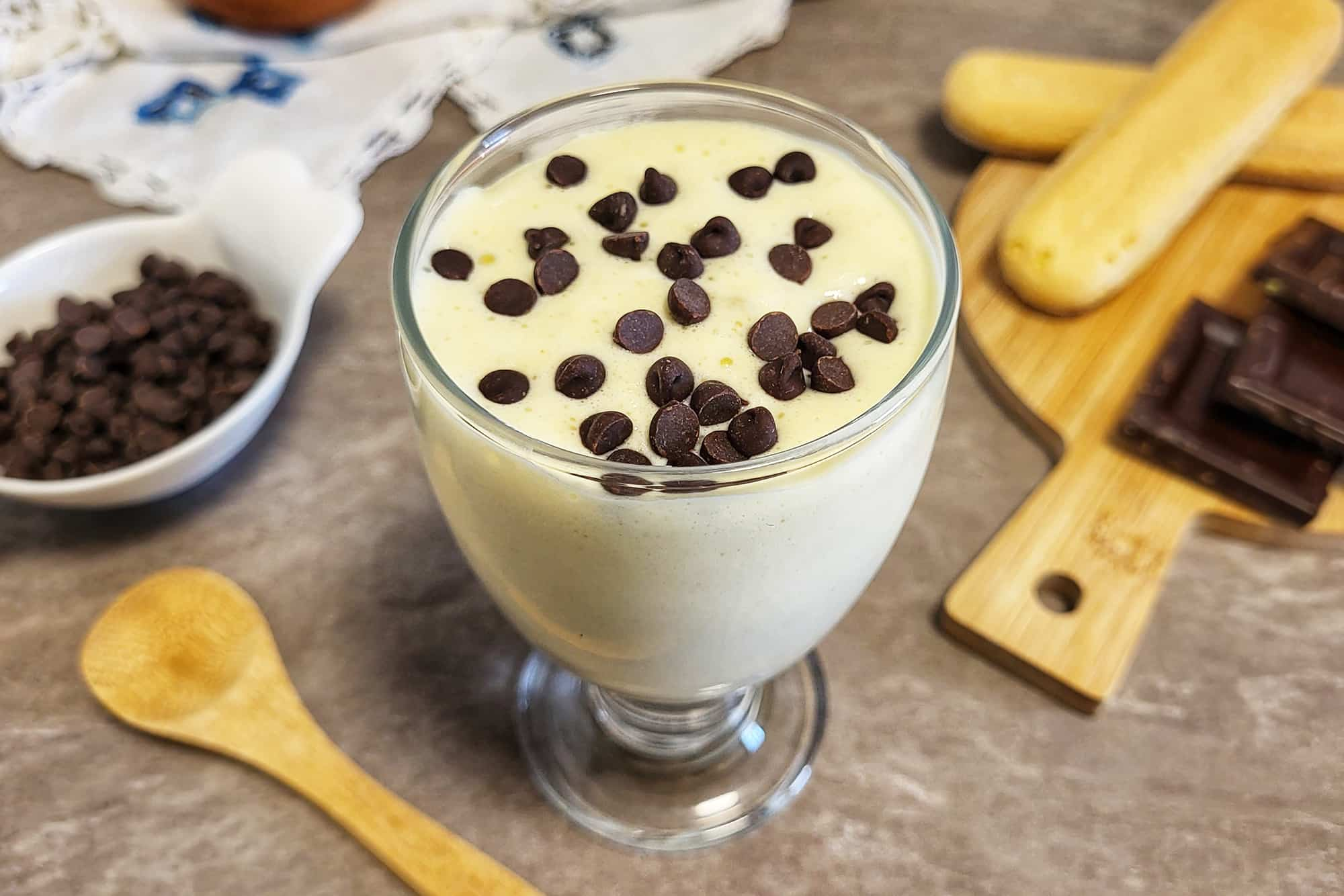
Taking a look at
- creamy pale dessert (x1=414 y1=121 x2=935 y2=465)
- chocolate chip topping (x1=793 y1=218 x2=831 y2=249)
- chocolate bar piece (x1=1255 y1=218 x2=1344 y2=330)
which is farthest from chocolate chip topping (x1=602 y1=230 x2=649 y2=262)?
chocolate bar piece (x1=1255 y1=218 x2=1344 y2=330)

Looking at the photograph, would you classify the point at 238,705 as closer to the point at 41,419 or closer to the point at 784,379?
the point at 41,419

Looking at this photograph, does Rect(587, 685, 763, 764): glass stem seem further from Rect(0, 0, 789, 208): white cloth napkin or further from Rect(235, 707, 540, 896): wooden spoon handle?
Rect(0, 0, 789, 208): white cloth napkin

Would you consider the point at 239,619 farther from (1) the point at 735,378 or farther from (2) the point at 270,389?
(1) the point at 735,378

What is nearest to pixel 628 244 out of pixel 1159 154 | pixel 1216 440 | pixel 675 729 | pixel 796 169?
pixel 796 169

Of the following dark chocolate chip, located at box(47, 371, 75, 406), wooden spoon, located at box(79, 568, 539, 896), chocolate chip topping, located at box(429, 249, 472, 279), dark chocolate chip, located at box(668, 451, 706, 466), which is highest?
chocolate chip topping, located at box(429, 249, 472, 279)

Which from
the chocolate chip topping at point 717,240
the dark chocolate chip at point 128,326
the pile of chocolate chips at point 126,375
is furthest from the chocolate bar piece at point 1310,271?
the dark chocolate chip at point 128,326
